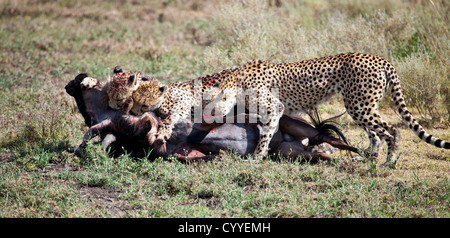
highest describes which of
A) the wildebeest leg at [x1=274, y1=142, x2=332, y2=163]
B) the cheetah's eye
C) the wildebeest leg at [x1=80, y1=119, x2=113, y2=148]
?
the cheetah's eye

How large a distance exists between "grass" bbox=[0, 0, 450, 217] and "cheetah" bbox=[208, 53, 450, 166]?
0.41 meters

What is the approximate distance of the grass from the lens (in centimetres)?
491

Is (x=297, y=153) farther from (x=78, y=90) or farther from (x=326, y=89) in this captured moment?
(x=78, y=90)

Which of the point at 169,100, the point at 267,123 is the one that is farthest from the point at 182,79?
the point at 267,123

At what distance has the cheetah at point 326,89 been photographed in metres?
6.21

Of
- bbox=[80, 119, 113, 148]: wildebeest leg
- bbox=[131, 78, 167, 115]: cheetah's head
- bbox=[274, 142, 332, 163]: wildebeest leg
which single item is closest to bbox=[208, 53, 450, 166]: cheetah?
bbox=[274, 142, 332, 163]: wildebeest leg

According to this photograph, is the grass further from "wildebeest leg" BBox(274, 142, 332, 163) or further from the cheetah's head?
the cheetah's head

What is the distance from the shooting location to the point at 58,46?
11.3 metres

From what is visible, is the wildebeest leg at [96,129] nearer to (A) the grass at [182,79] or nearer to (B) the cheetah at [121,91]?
(A) the grass at [182,79]

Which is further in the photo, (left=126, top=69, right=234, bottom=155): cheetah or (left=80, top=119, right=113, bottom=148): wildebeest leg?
(left=126, top=69, right=234, bottom=155): cheetah

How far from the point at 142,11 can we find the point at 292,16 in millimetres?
4576

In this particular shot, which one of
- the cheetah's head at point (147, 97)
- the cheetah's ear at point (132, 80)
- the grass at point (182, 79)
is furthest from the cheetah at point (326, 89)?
the cheetah's ear at point (132, 80)

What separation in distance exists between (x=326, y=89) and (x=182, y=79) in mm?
3698

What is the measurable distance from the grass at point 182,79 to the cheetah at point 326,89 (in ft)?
1.36
